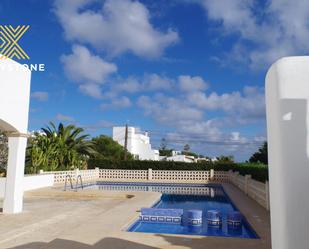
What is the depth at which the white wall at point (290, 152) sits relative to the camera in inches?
123

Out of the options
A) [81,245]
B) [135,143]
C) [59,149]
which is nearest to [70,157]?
[59,149]

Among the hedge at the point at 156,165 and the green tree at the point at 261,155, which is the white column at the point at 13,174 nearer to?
the hedge at the point at 156,165

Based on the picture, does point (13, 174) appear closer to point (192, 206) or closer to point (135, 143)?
point (192, 206)

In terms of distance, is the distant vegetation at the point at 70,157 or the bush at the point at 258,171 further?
the distant vegetation at the point at 70,157

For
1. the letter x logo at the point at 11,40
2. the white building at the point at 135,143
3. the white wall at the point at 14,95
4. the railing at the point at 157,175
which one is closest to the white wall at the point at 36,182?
the railing at the point at 157,175

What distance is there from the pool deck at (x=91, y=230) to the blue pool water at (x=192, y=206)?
40cm

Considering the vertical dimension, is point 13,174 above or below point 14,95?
below

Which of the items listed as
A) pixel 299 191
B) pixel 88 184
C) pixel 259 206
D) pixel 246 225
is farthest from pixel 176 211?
pixel 88 184

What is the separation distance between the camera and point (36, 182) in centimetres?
1731

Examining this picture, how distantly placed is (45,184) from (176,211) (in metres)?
11.4

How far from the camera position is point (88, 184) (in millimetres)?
22328

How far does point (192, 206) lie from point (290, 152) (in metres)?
11.8

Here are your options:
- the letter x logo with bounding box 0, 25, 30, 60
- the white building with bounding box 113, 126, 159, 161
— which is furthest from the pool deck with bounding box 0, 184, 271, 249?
the white building with bounding box 113, 126, 159, 161

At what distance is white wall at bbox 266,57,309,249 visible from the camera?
3125 millimetres
